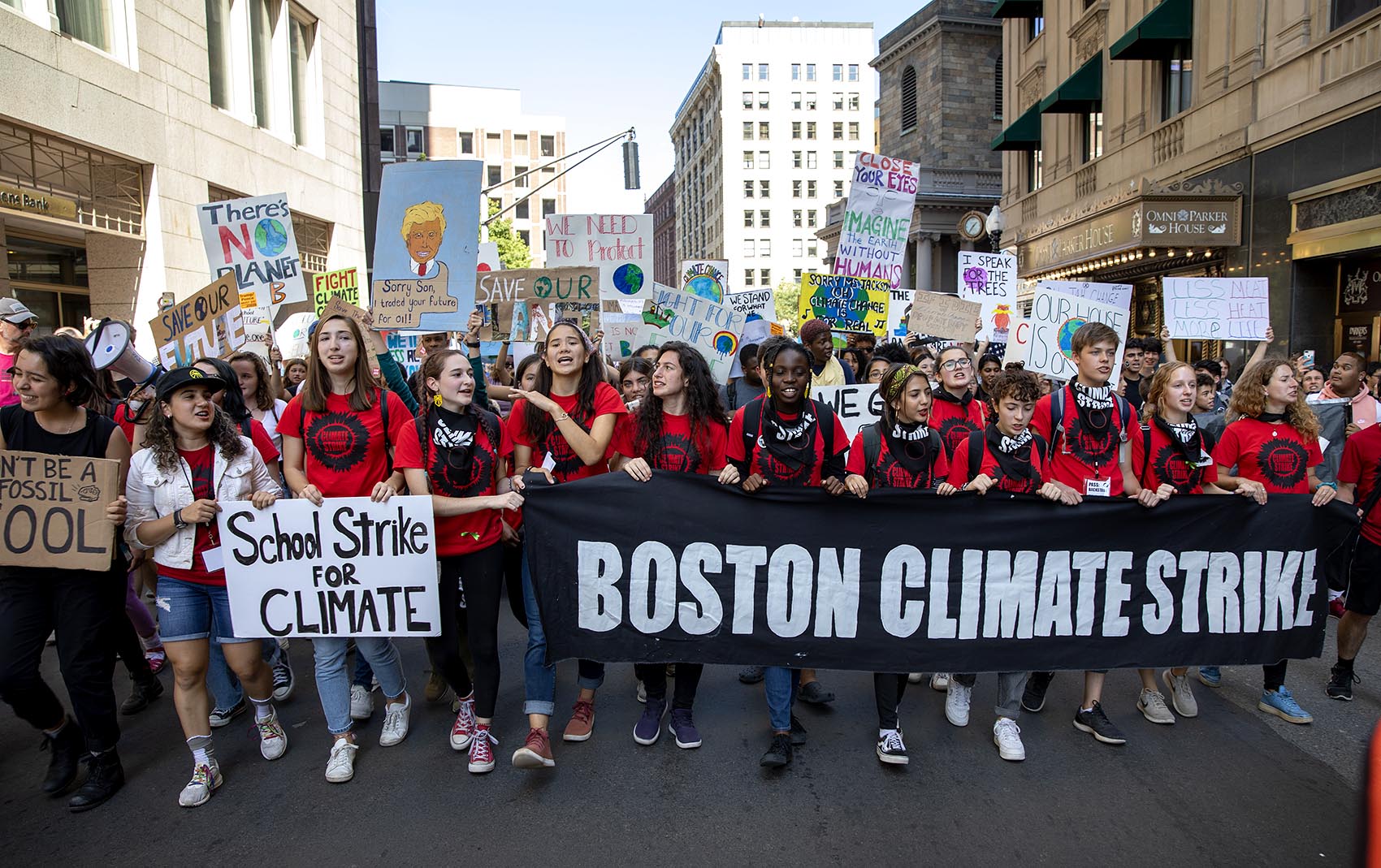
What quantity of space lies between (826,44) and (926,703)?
4035 inches

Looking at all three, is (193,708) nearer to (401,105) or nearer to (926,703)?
(926,703)

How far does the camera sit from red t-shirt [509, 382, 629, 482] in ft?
14.1

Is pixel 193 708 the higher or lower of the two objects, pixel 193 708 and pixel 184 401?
the lower

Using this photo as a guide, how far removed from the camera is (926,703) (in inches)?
193

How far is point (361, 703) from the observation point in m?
4.69

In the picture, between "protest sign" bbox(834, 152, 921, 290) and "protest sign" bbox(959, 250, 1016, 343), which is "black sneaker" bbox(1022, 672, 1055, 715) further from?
"protest sign" bbox(959, 250, 1016, 343)

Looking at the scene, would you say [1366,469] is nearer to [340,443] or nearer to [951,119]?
[340,443]

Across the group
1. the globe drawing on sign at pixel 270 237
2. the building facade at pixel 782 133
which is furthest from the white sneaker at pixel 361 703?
the building facade at pixel 782 133

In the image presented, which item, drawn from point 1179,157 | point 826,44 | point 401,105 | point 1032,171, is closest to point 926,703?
point 1179,157

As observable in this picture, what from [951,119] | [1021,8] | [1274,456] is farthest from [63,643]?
[951,119]

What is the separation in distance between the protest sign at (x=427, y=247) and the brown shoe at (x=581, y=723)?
3.03 meters

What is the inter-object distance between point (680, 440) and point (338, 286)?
814 centimetres

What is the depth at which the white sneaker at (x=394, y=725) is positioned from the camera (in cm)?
434

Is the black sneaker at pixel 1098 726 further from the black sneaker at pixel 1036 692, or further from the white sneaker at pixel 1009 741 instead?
the white sneaker at pixel 1009 741
